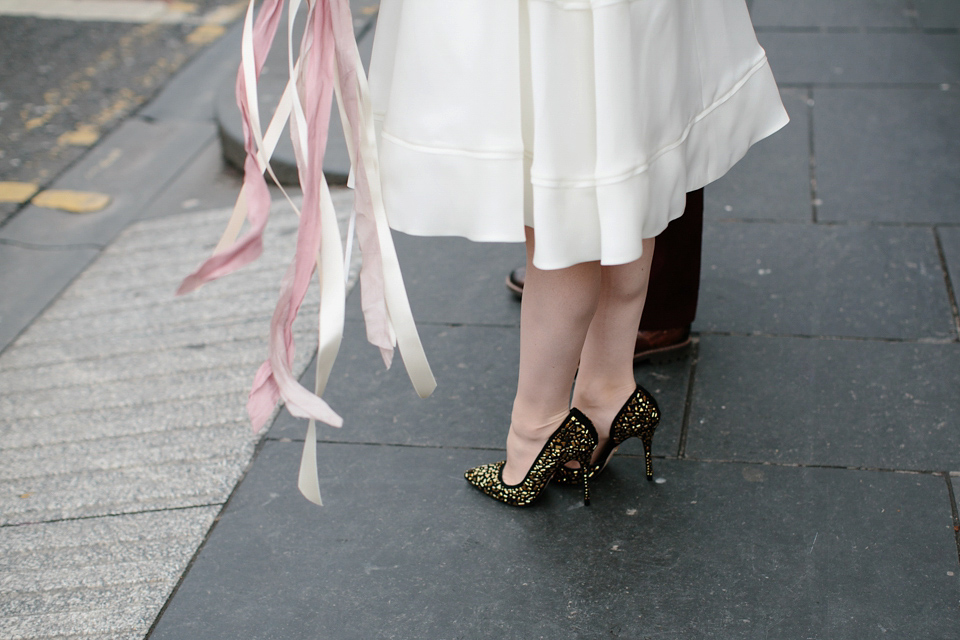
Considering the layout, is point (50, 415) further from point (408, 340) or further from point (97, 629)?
point (408, 340)

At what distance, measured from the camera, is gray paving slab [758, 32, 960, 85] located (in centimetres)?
426

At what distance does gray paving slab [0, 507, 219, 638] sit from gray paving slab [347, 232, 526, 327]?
3.25ft

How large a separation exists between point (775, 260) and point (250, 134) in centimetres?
195

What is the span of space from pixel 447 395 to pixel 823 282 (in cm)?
126

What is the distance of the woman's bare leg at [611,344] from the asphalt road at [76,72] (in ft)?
9.35

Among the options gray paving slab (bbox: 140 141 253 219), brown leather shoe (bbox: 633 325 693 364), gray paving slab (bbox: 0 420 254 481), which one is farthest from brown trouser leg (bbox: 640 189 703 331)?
gray paving slab (bbox: 140 141 253 219)

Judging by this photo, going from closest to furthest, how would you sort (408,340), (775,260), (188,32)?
1. (408,340)
2. (775,260)
3. (188,32)

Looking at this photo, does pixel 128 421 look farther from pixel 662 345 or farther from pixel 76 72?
pixel 76 72

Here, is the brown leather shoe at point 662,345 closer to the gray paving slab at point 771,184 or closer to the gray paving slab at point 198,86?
the gray paving slab at point 771,184

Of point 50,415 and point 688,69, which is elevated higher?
point 688,69

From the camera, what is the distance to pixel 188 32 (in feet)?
18.7

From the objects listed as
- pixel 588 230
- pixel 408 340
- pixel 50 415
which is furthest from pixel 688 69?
pixel 50 415

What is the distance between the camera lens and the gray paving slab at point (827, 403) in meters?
2.23

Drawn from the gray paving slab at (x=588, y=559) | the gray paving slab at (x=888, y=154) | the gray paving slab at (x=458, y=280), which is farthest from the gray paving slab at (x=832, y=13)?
the gray paving slab at (x=588, y=559)
